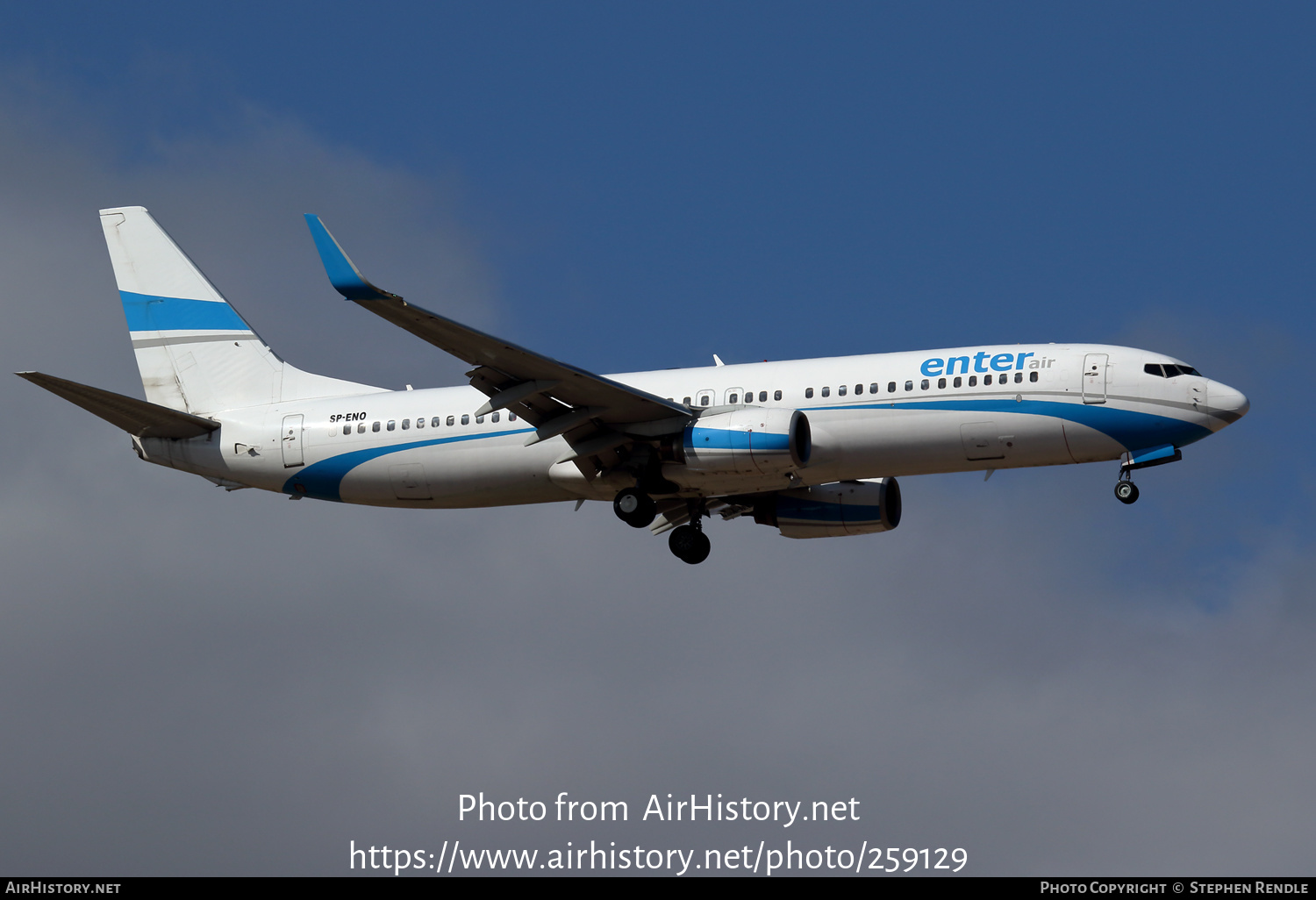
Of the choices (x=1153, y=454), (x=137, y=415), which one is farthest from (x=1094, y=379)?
(x=137, y=415)

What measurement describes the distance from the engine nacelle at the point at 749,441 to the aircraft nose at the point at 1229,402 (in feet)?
31.6

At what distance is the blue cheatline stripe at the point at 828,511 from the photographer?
4509cm

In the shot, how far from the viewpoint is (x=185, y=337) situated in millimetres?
47719

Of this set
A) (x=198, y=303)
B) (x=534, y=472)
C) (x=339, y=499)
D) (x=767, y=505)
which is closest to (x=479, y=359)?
(x=534, y=472)

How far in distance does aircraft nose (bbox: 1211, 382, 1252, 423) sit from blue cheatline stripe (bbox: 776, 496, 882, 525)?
9.78m

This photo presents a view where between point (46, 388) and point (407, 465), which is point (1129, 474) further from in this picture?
point (46, 388)

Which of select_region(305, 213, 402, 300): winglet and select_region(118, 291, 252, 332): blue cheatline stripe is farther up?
select_region(118, 291, 252, 332): blue cheatline stripe

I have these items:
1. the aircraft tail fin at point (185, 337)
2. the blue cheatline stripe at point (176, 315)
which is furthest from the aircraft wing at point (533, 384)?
the blue cheatline stripe at point (176, 315)

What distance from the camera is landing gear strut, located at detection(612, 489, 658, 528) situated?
135 ft

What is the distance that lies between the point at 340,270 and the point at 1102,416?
705 inches

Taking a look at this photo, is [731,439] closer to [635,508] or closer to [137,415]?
[635,508]

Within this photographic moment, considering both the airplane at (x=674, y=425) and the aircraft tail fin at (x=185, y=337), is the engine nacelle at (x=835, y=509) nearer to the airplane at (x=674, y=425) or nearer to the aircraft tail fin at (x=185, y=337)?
the airplane at (x=674, y=425)

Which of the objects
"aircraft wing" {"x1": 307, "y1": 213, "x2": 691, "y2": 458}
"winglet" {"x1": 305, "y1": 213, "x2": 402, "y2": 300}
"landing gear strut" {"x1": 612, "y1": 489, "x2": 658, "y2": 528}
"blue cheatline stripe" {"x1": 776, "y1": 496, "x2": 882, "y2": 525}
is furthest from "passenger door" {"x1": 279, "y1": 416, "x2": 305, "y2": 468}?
"blue cheatline stripe" {"x1": 776, "y1": 496, "x2": 882, "y2": 525}

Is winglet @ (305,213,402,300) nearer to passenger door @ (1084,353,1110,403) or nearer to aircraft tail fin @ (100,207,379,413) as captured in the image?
aircraft tail fin @ (100,207,379,413)
